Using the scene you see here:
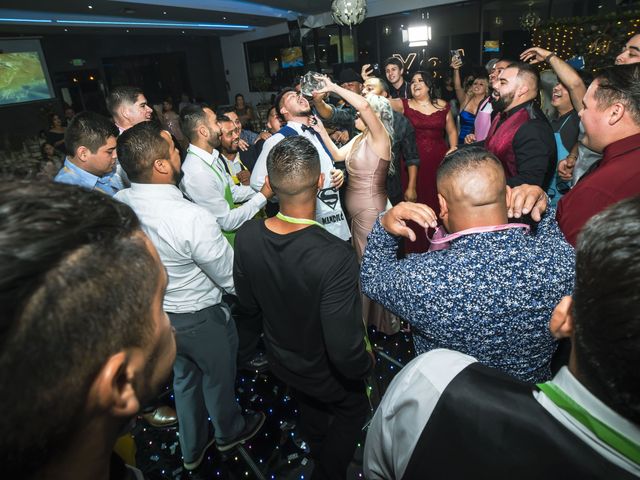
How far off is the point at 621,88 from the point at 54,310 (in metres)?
2.21

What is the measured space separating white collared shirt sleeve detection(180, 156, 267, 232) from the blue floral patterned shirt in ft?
4.50

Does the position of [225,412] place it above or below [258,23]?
below

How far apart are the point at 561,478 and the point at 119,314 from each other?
0.68 metres

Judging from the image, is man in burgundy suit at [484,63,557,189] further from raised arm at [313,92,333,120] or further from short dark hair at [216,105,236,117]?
short dark hair at [216,105,236,117]

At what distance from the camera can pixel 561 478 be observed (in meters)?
0.52

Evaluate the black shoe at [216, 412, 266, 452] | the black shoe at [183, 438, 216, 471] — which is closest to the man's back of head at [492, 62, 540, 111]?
the black shoe at [216, 412, 266, 452]

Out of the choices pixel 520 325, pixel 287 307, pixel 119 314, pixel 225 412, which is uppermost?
pixel 119 314

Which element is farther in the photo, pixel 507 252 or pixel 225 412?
pixel 225 412

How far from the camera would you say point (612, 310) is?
496 mm

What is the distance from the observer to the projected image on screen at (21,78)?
30.0ft

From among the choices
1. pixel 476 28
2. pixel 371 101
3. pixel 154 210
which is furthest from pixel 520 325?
pixel 476 28

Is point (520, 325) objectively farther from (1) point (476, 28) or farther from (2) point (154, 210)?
(1) point (476, 28)

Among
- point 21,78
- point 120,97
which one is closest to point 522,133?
point 120,97

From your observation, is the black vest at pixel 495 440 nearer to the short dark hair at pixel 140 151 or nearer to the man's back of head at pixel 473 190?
the man's back of head at pixel 473 190
